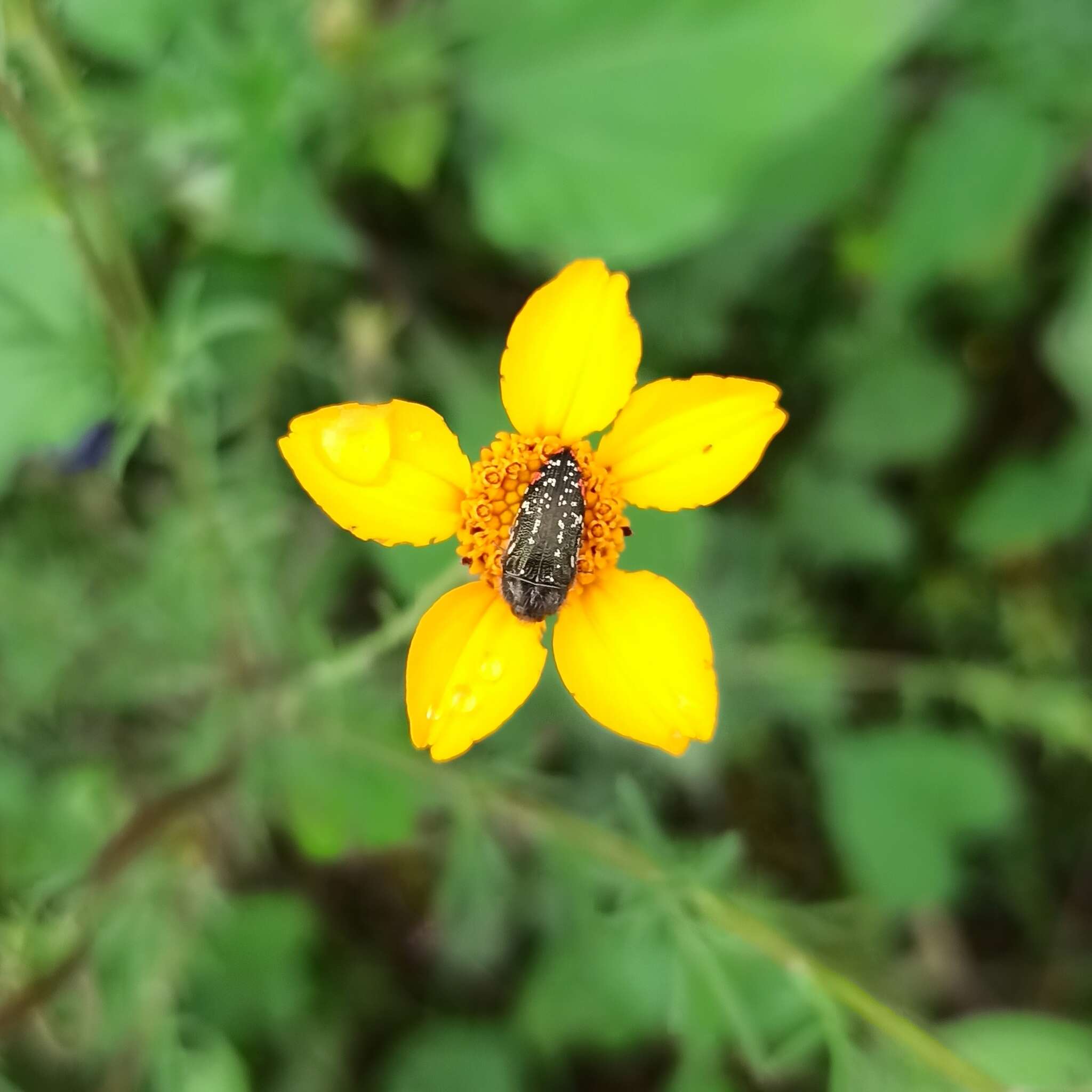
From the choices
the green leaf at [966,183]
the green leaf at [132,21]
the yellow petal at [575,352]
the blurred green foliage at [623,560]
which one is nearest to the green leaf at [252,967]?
the blurred green foliage at [623,560]

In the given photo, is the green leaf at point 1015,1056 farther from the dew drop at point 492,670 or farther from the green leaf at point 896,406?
the green leaf at point 896,406

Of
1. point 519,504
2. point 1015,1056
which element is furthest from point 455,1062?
point 519,504

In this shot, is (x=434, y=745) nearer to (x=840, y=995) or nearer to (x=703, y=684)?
(x=703, y=684)

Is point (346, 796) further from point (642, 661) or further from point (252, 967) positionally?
point (642, 661)

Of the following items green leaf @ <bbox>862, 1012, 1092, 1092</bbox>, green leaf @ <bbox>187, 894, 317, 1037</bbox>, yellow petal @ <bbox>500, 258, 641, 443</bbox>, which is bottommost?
green leaf @ <bbox>862, 1012, 1092, 1092</bbox>

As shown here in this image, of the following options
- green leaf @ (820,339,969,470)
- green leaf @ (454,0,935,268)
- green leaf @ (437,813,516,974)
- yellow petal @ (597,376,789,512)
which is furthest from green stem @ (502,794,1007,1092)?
green leaf @ (820,339,969,470)

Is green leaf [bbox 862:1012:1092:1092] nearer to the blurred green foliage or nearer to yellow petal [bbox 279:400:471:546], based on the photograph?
the blurred green foliage

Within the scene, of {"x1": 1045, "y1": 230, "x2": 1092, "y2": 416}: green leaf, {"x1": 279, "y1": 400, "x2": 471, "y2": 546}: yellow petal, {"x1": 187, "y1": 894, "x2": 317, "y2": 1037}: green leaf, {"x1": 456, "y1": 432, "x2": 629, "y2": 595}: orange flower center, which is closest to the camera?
{"x1": 279, "y1": 400, "x2": 471, "y2": 546}: yellow petal

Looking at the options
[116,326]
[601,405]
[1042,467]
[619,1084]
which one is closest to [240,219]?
[116,326]
